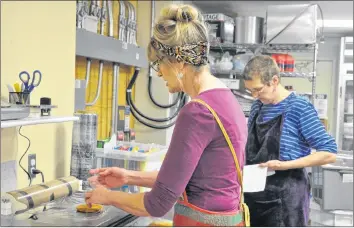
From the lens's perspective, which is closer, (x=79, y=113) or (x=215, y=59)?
(x=79, y=113)

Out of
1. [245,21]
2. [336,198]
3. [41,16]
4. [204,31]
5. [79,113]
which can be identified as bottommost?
[336,198]

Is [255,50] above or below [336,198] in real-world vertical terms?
above

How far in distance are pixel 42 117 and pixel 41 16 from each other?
1.71 ft

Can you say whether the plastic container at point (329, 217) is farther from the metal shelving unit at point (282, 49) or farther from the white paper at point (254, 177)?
the white paper at point (254, 177)

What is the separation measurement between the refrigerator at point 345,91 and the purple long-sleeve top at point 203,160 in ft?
22.9

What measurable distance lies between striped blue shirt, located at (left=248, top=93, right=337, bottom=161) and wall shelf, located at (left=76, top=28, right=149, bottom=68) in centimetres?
133

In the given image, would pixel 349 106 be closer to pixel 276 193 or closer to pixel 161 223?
pixel 276 193

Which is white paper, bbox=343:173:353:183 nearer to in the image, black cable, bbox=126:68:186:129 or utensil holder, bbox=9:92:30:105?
black cable, bbox=126:68:186:129

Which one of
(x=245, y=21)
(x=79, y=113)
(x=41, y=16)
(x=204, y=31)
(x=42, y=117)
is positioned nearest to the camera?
(x=204, y=31)

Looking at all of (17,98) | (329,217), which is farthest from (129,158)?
(329,217)

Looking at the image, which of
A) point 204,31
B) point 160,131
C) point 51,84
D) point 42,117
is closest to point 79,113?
point 51,84

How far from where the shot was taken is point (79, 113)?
227 cm

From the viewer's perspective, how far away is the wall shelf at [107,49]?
9.10 feet

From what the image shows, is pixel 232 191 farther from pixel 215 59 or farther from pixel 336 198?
pixel 215 59
